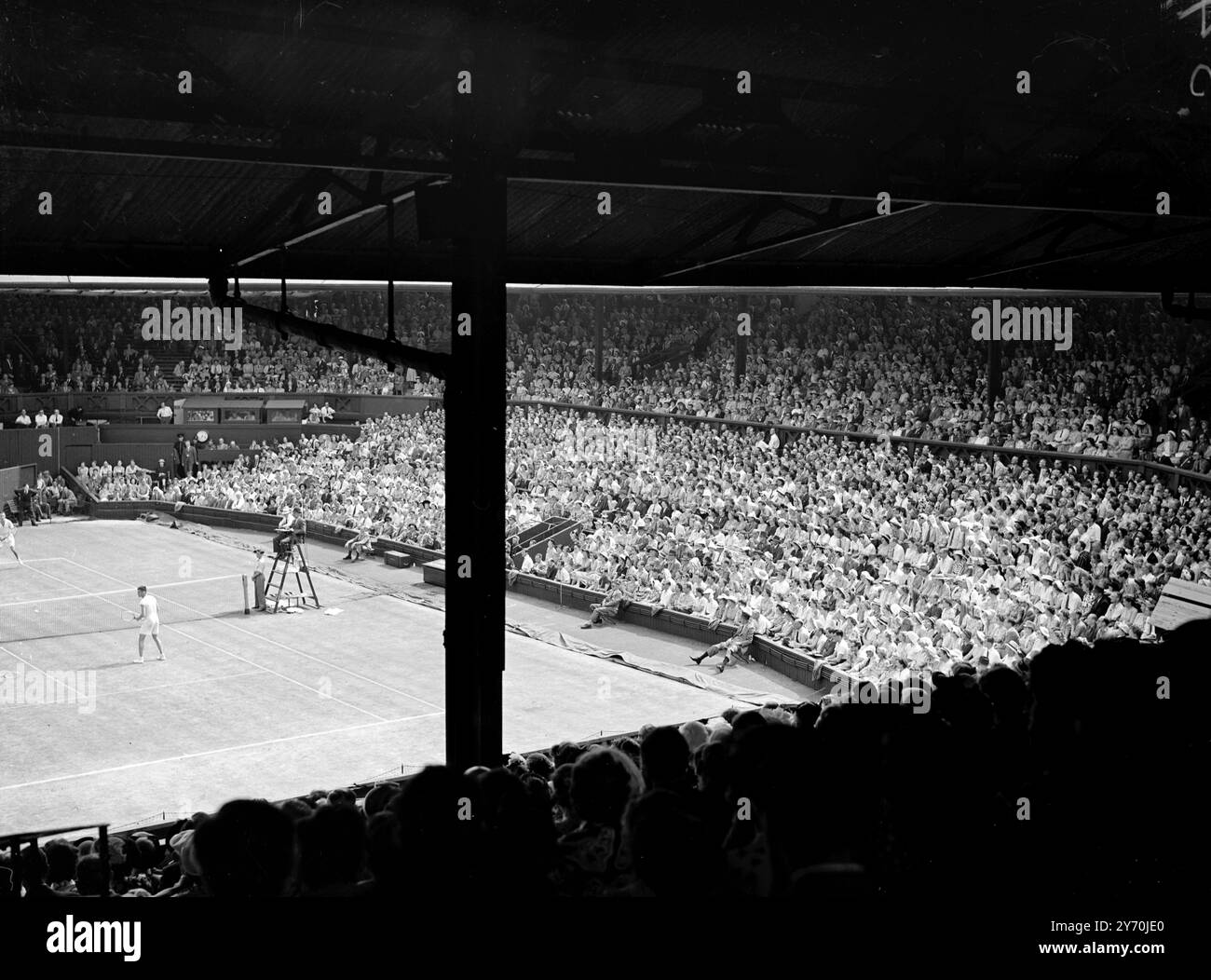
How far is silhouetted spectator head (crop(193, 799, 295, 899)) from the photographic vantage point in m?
3.40

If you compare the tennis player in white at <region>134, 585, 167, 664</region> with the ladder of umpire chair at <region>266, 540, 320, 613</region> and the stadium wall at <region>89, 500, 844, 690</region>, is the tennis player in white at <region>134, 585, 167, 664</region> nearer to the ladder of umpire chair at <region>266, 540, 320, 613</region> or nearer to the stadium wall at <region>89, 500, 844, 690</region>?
the ladder of umpire chair at <region>266, 540, 320, 613</region>

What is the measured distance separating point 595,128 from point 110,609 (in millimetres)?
18754

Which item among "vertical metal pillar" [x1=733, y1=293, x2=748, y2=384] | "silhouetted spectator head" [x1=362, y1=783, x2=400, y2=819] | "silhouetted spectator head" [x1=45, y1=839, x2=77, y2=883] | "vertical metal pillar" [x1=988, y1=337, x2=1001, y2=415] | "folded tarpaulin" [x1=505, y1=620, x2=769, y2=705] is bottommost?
"folded tarpaulin" [x1=505, y1=620, x2=769, y2=705]

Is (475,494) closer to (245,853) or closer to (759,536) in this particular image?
(245,853)

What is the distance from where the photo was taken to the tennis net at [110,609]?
2178 cm

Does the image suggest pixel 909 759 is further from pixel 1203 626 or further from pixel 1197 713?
pixel 1203 626

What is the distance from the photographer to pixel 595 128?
7.43 metres

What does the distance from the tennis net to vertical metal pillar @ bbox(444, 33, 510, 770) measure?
1632 centimetres

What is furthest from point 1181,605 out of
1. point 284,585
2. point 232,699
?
point 284,585

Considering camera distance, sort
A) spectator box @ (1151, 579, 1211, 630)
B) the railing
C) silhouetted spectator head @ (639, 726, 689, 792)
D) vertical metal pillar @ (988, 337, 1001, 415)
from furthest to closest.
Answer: vertical metal pillar @ (988, 337, 1001, 415) → spectator box @ (1151, 579, 1211, 630) → the railing → silhouetted spectator head @ (639, 726, 689, 792)

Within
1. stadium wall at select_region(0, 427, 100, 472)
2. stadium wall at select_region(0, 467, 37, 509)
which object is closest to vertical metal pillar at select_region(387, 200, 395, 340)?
stadium wall at select_region(0, 467, 37, 509)

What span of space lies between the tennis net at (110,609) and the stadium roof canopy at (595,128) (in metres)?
15.2

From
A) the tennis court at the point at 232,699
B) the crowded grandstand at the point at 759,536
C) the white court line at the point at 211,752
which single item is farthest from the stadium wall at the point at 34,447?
the white court line at the point at 211,752
